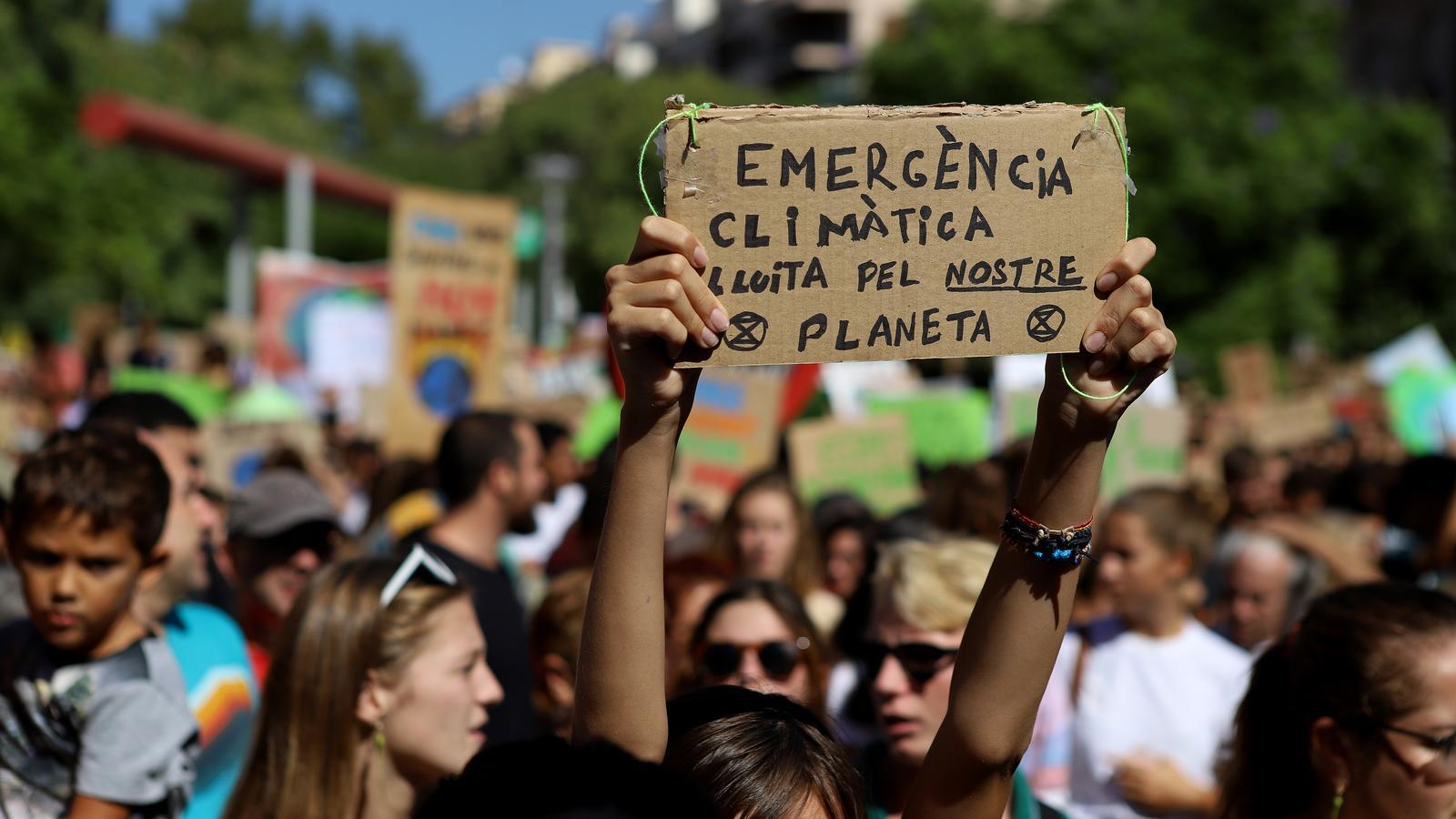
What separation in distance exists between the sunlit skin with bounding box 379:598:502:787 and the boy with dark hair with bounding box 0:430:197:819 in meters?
0.38

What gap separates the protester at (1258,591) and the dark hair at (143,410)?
11.2 feet

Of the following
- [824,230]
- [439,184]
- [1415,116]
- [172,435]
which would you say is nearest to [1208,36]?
[1415,116]

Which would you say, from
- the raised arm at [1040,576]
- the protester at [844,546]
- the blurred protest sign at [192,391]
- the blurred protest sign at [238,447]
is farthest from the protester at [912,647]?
the blurred protest sign at [192,391]

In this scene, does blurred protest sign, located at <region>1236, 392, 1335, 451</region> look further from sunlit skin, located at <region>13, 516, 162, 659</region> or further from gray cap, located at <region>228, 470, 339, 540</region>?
sunlit skin, located at <region>13, 516, 162, 659</region>

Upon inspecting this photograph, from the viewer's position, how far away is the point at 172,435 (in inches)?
191

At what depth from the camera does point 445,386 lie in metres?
8.34

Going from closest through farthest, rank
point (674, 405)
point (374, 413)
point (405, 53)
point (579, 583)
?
point (674, 405) → point (579, 583) → point (374, 413) → point (405, 53)

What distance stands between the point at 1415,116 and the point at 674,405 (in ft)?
94.5

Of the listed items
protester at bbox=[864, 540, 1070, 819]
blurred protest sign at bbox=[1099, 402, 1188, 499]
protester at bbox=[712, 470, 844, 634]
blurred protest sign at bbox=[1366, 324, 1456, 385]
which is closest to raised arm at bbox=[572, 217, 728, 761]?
protester at bbox=[864, 540, 1070, 819]

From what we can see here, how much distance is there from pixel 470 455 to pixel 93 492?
2273 millimetres

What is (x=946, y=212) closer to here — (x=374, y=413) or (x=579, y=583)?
(x=579, y=583)

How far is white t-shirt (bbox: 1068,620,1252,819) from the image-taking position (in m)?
4.04

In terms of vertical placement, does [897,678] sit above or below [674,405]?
below

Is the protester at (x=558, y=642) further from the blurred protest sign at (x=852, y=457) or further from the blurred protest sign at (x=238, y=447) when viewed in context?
the blurred protest sign at (x=238, y=447)
